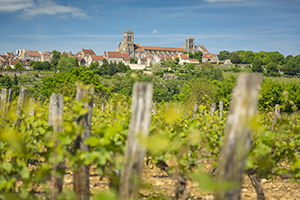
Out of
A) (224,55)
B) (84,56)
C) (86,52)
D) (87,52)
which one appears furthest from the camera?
(224,55)

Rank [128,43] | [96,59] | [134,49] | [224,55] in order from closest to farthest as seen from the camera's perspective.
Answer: [96,59] → [128,43] → [134,49] → [224,55]

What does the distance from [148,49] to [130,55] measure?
32.8 feet

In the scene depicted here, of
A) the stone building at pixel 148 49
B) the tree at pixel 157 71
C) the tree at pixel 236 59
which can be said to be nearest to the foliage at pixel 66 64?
the tree at pixel 157 71

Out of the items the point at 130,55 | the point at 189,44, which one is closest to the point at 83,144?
the point at 130,55

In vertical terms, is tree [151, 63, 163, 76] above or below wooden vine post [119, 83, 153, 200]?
above

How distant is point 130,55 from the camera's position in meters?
98.2

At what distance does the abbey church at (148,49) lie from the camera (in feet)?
322

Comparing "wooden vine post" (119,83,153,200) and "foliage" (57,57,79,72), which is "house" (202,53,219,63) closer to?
"foliage" (57,57,79,72)

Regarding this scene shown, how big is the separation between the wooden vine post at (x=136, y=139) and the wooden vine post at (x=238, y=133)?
491 mm

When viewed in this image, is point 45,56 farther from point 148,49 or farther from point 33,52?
point 148,49

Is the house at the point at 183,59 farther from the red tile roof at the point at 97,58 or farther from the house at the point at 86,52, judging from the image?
the house at the point at 86,52

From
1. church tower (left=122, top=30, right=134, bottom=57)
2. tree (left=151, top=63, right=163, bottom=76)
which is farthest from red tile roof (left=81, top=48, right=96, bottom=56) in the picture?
tree (left=151, top=63, right=163, bottom=76)

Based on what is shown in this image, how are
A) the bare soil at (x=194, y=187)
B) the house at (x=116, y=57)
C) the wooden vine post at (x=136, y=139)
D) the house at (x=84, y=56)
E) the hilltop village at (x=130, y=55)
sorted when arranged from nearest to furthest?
the wooden vine post at (x=136, y=139)
the bare soil at (x=194, y=187)
the house at (x=116, y=57)
the hilltop village at (x=130, y=55)
the house at (x=84, y=56)

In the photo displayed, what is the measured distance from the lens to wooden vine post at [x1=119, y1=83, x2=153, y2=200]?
5.16ft
